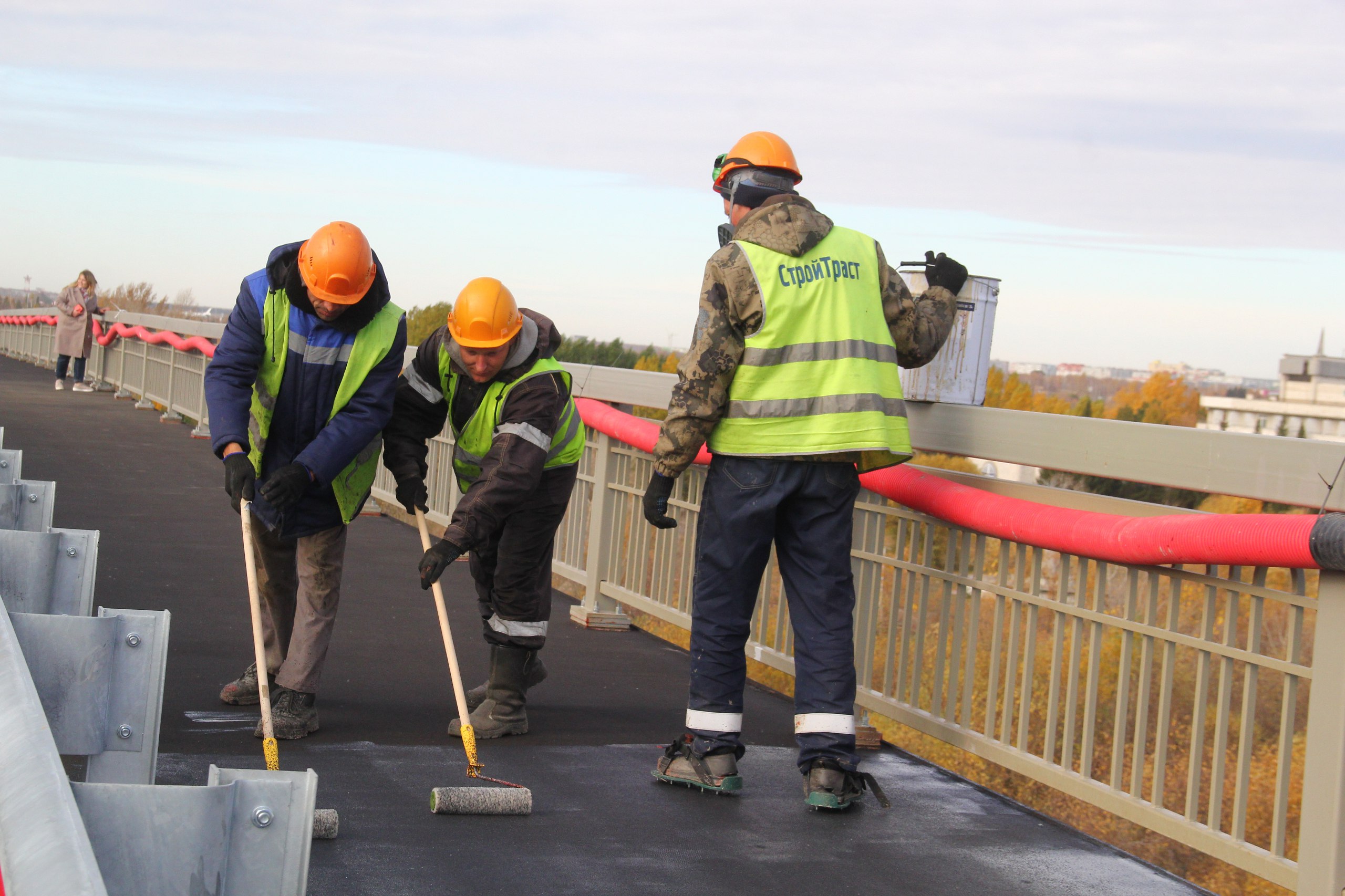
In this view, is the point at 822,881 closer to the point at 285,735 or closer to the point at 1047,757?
the point at 1047,757

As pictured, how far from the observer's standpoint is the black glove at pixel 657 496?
15.7ft

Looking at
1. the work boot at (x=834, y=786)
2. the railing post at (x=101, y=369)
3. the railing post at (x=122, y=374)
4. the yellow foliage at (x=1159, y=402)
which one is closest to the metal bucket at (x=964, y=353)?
the work boot at (x=834, y=786)

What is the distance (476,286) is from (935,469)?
203 cm

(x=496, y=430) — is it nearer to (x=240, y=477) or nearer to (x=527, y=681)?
(x=240, y=477)

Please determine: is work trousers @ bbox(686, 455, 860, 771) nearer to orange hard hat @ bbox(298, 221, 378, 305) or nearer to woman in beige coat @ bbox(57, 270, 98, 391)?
orange hard hat @ bbox(298, 221, 378, 305)

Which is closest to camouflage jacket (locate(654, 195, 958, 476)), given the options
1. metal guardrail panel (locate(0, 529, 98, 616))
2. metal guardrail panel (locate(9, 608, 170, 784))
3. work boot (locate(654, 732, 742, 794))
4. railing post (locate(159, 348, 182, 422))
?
work boot (locate(654, 732, 742, 794))

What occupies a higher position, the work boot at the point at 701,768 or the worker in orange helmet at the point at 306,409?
the worker in orange helmet at the point at 306,409

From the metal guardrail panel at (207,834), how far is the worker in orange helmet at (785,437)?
2977 millimetres

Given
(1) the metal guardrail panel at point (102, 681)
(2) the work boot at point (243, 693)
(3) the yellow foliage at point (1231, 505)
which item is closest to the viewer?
(1) the metal guardrail panel at point (102, 681)

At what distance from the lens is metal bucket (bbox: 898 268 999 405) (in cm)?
523

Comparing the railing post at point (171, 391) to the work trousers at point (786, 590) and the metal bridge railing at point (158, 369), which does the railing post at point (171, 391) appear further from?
the work trousers at point (786, 590)

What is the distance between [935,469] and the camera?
549cm

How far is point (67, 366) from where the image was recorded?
896 inches

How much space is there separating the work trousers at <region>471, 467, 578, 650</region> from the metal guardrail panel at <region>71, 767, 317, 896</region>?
363 cm
